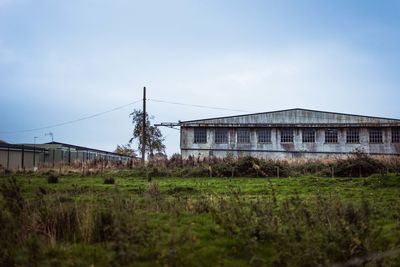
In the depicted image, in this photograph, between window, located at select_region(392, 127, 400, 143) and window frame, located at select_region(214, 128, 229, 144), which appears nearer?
window, located at select_region(392, 127, 400, 143)

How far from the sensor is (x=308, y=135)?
52.2m

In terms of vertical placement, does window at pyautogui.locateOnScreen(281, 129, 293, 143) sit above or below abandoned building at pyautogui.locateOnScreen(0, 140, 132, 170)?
above

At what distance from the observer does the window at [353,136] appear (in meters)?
51.5

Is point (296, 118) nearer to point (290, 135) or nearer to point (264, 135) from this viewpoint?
point (290, 135)

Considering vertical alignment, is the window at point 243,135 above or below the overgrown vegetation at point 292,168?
above

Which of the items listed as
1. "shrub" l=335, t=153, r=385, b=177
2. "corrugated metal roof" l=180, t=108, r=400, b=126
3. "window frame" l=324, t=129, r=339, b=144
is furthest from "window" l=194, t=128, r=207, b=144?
"shrub" l=335, t=153, r=385, b=177

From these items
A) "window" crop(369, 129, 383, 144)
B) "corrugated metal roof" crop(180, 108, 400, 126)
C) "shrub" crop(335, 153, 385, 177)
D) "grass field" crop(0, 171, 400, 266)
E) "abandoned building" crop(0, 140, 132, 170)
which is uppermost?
"corrugated metal roof" crop(180, 108, 400, 126)

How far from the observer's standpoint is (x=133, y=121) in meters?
71.9

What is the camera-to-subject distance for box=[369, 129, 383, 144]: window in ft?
168

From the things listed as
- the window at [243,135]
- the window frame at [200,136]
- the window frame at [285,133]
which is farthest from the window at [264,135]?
the window frame at [200,136]

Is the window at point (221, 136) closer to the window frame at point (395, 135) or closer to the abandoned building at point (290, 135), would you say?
the abandoned building at point (290, 135)

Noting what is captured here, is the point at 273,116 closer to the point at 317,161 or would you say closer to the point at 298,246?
the point at 317,161

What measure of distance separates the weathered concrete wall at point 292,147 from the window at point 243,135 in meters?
0.43

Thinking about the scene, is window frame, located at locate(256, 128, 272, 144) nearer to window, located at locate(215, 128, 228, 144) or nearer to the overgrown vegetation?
window, located at locate(215, 128, 228, 144)
